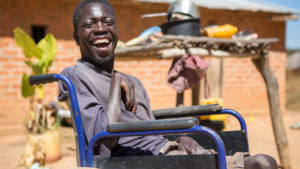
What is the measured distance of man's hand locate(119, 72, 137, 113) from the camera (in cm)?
197

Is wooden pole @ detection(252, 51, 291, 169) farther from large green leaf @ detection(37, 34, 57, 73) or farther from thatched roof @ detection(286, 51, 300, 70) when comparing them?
thatched roof @ detection(286, 51, 300, 70)

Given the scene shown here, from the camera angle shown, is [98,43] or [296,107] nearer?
[98,43]

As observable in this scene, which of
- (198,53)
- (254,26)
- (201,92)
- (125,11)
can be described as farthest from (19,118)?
(254,26)

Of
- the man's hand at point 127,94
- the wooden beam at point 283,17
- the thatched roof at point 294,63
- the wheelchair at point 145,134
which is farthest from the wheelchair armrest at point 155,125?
the thatched roof at point 294,63

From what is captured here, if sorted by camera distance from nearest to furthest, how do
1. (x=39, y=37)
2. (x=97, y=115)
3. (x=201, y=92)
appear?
(x=97, y=115) → (x=201, y=92) → (x=39, y=37)

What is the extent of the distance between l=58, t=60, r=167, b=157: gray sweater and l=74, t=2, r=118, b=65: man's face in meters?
0.08

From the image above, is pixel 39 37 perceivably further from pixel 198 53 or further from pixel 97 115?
pixel 97 115

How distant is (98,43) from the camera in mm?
1992

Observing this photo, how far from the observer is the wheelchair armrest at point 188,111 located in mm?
2008

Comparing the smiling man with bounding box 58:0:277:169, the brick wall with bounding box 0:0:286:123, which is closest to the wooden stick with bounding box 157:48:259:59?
the brick wall with bounding box 0:0:286:123

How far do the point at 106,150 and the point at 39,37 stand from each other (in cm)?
549

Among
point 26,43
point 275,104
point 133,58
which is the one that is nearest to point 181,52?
point 133,58

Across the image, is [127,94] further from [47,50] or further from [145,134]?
[47,50]

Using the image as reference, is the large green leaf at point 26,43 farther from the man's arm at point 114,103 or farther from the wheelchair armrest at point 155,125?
the wheelchair armrest at point 155,125
